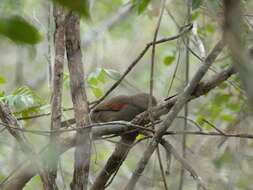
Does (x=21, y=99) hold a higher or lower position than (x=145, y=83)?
lower

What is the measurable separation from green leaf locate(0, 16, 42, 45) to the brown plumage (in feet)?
9.52

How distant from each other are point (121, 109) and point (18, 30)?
308 cm

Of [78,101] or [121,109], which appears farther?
[121,109]

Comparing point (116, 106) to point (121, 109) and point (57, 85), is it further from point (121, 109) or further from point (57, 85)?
point (57, 85)

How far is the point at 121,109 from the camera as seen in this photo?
360 cm

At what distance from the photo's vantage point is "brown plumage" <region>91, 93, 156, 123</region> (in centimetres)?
348

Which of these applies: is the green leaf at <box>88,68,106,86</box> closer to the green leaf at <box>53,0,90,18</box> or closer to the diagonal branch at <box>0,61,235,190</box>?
the diagonal branch at <box>0,61,235,190</box>

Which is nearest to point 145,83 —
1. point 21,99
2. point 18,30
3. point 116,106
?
point 116,106

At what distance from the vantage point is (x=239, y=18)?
47cm

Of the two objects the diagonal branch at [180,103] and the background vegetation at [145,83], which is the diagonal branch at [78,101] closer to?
the background vegetation at [145,83]

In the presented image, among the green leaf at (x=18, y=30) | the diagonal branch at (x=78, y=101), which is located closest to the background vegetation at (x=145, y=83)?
the green leaf at (x=18, y=30)

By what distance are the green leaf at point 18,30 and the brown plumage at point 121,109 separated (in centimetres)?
290

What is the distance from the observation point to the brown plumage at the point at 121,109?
348 centimetres

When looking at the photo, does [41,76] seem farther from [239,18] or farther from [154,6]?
[239,18]
